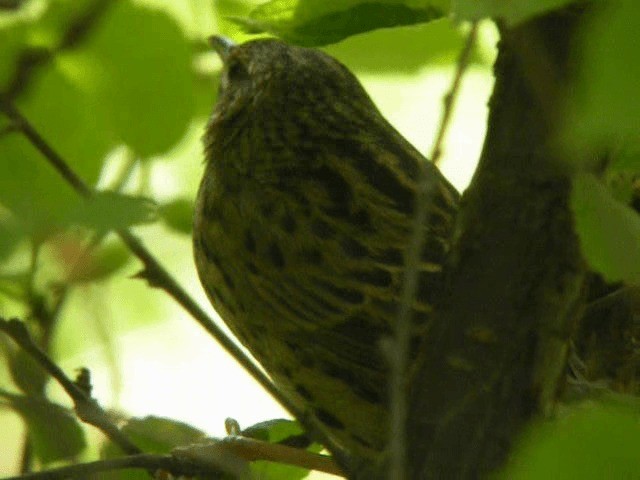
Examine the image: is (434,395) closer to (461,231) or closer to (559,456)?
(461,231)

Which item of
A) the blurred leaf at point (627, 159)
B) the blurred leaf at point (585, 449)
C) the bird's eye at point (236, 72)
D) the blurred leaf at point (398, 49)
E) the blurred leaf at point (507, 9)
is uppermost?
the bird's eye at point (236, 72)

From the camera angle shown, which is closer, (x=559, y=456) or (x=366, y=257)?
(x=559, y=456)

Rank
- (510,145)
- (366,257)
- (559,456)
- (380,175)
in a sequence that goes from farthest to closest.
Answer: (380,175), (366,257), (510,145), (559,456)

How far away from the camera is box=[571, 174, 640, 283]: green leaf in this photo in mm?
961

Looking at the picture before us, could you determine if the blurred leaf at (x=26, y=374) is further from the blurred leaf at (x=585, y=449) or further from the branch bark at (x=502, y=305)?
the blurred leaf at (x=585, y=449)

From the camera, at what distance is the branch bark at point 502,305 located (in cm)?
150

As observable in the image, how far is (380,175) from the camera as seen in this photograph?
2570 millimetres

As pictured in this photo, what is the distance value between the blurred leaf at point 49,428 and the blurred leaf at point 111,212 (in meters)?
0.45

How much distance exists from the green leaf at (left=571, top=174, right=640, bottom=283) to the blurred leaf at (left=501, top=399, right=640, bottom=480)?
17 cm

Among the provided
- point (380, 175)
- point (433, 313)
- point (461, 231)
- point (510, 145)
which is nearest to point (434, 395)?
point (433, 313)

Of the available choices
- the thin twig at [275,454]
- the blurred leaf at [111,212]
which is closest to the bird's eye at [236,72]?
the thin twig at [275,454]

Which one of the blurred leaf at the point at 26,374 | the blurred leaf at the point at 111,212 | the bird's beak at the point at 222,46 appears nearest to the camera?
→ the blurred leaf at the point at 111,212

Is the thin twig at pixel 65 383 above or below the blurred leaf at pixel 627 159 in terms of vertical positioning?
below

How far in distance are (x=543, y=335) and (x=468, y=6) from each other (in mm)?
813
